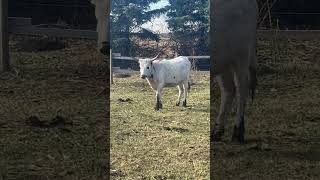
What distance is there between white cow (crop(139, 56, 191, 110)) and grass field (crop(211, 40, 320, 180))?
0.23 m

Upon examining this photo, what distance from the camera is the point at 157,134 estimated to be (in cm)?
325

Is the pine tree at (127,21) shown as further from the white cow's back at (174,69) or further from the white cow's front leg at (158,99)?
the white cow's front leg at (158,99)

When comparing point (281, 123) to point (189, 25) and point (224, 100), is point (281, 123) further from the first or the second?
point (189, 25)

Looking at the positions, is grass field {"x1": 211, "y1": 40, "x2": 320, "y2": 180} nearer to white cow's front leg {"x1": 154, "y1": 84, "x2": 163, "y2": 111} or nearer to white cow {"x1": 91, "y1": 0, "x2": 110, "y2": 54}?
white cow's front leg {"x1": 154, "y1": 84, "x2": 163, "y2": 111}

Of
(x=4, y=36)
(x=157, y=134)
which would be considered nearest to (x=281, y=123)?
(x=157, y=134)

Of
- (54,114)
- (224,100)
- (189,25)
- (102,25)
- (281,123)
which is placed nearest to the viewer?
(189,25)

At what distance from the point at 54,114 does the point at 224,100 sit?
1542mm

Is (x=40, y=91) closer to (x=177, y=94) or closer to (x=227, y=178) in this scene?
(x=177, y=94)

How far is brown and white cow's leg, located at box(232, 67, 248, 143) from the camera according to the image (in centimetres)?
335

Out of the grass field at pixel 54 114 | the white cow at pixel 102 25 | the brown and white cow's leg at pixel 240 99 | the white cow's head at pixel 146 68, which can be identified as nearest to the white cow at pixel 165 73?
the white cow's head at pixel 146 68

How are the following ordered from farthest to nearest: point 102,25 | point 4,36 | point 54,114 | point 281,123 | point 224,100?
point 4,36 → point 54,114 → point 102,25 → point 281,123 → point 224,100

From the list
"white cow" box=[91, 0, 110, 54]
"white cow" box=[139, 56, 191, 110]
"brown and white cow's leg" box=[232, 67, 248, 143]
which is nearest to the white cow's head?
"white cow" box=[139, 56, 191, 110]

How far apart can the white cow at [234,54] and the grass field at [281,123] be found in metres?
0.07

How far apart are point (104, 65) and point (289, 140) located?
146 cm
